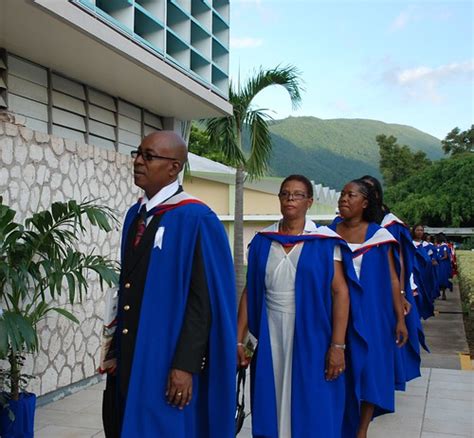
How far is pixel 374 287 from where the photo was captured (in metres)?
5.00

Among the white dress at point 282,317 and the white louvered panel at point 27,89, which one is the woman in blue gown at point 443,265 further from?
the white dress at point 282,317

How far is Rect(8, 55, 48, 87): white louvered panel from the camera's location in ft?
18.2

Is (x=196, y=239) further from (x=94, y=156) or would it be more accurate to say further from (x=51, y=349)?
(x=94, y=156)

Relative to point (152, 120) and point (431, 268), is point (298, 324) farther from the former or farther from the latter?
point (431, 268)

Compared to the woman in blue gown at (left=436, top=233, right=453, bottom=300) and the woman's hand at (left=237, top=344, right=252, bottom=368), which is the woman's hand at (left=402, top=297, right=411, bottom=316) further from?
the woman in blue gown at (left=436, top=233, right=453, bottom=300)

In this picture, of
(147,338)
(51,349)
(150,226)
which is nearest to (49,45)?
(51,349)

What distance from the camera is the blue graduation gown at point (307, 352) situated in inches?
156

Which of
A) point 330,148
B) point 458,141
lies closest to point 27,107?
point 458,141

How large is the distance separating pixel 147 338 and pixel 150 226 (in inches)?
19.1

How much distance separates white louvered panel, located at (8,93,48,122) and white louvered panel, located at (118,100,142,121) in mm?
1321

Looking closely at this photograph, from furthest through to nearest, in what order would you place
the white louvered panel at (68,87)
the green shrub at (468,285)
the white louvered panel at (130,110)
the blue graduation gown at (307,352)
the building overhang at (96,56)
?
the green shrub at (468,285) < the white louvered panel at (130,110) < the white louvered panel at (68,87) < the building overhang at (96,56) < the blue graduation gown at (307,352)

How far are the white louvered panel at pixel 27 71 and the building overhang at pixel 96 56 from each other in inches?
2.8

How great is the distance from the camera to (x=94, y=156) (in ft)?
21.7

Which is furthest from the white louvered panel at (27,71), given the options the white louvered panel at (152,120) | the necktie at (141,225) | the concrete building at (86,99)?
the necktie at (141,225)
